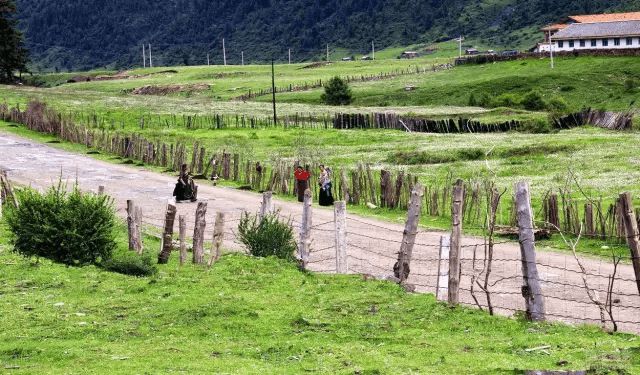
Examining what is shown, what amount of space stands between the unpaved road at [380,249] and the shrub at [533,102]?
43.4m

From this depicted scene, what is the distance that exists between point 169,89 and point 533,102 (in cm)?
6650

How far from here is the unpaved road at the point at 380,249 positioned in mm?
19984

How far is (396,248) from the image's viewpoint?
2839 cm

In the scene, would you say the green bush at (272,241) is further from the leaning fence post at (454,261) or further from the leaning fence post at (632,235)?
the leaning fence post at (632,235)

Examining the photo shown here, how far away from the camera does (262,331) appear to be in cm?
1666

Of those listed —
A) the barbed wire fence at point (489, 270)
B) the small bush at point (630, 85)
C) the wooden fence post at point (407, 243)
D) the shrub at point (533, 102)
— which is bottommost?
the barbed wire fence at point (489, 270)

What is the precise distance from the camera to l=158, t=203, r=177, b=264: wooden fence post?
24391 millimetres

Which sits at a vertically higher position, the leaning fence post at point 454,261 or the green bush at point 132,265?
the leaning fence post at point 454,261

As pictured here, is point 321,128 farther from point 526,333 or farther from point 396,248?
point 526,333

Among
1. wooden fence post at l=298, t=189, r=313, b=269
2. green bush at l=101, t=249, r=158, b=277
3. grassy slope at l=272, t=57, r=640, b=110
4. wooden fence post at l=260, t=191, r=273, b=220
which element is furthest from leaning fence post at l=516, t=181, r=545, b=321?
grassy slope at l=272, t=57, r=640, b=110

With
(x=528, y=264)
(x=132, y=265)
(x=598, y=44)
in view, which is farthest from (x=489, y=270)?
(x=598, y=44)

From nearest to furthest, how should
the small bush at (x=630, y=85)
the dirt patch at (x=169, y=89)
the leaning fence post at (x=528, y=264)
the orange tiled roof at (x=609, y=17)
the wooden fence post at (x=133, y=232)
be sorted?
1. the leaning fence post at (x=528, y=264)
2. the wooden fence post at (x=133, y=232)
3. the small bush at (x=630, y=85)
4. the dirt patch at (x=169, y=89)
5. the orange tiled roof at (x=609, y=17)

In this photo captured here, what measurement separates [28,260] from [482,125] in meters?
50.6

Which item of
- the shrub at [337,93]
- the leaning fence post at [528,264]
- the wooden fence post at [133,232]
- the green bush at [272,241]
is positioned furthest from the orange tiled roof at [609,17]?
the leaning fence post at [528,264]
